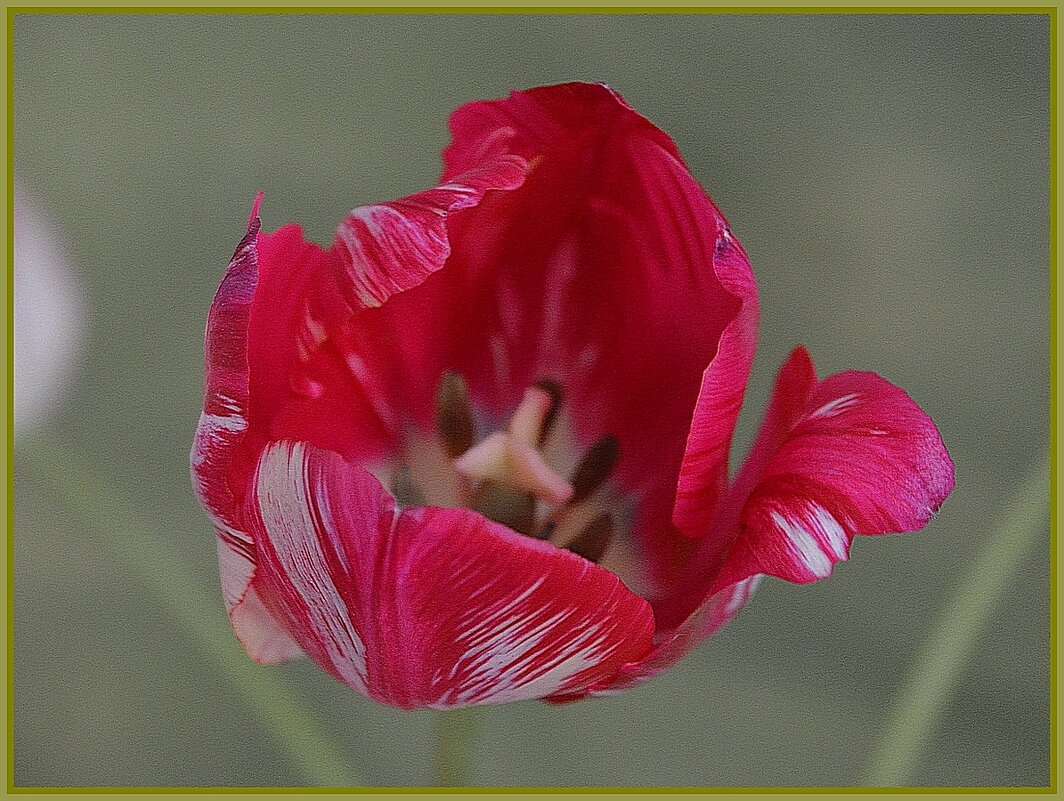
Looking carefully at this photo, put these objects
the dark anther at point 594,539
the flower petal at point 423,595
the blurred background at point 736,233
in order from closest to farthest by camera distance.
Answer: the flower petal at point 423,595
the dark anther at point 594,539
the blurred background at point 736,233

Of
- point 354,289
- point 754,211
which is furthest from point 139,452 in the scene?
point 354,289

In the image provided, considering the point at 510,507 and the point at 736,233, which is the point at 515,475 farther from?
the point at 736,233

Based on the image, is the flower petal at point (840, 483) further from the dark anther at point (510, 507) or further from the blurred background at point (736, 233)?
the blurred background at point (736, 233)

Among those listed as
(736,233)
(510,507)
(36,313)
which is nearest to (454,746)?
(510,507)

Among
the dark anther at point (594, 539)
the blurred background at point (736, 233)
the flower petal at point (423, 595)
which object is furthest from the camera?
the blurred background at point (736, 233)

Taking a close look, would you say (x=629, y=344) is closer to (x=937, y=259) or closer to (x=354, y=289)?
(x=354, y=289)

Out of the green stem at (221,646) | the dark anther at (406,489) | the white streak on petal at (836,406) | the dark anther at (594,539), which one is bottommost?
the green stem at (221,646)

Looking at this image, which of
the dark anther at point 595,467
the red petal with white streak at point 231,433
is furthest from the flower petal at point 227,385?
the dark anther at point 595,467
